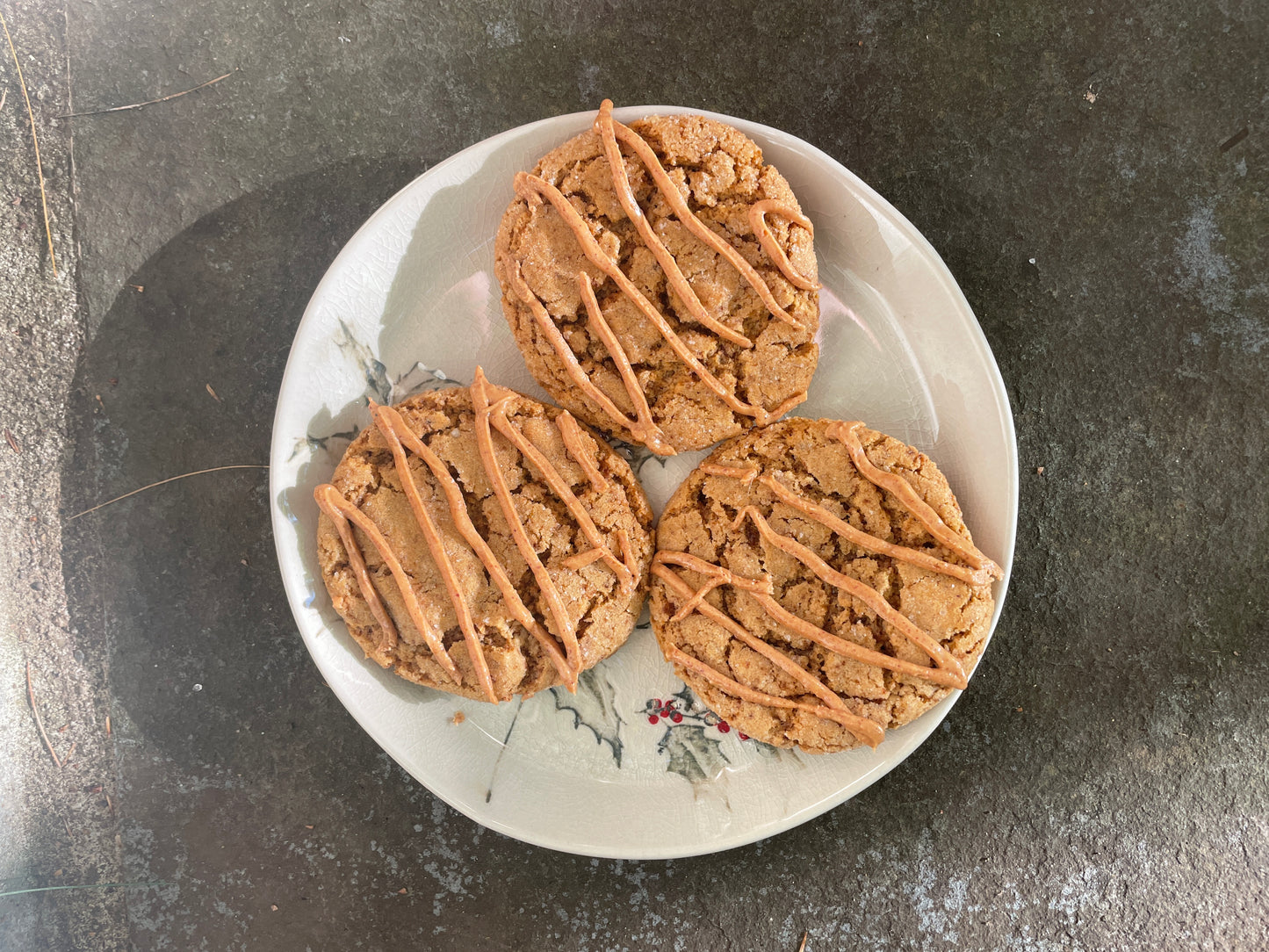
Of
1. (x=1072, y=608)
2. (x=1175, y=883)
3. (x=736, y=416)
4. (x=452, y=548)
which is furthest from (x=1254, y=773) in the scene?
(x=452, y=548)

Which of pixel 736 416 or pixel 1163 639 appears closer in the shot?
pixel 736 416

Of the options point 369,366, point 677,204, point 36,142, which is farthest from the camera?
point 36,142

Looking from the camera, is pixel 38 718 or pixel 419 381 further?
pixel 38 718

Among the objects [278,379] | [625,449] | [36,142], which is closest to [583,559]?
[625,449]

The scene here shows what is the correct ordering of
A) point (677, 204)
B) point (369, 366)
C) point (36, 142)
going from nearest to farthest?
point (677, 204) < point (369, 366) < point (36, 142)

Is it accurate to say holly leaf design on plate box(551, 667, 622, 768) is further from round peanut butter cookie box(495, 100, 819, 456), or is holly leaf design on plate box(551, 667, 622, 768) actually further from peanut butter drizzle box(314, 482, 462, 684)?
round peanut butter cookie box(495, 100, 819, 456)

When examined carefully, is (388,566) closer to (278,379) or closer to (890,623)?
(278,379)

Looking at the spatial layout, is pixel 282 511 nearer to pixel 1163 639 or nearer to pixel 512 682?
pixel 512 682

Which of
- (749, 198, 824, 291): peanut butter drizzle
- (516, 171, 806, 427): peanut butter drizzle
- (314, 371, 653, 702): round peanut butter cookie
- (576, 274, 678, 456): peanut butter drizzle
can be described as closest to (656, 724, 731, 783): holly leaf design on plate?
(314, 371, 653, 702): round peanut butter cookie
